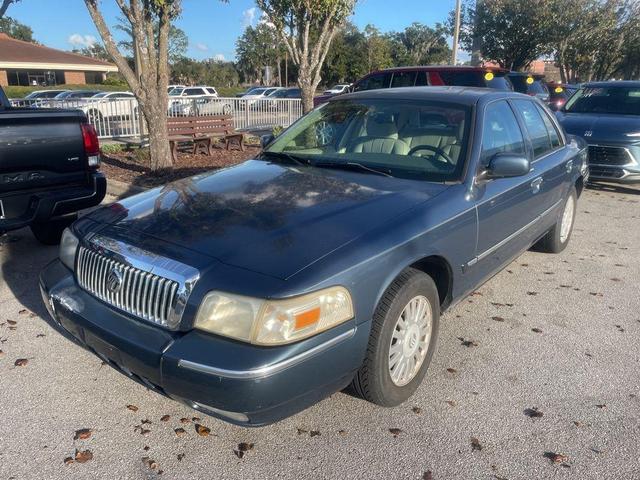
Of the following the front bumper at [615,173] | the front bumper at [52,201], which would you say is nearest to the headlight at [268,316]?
the front bumper at [52,201]

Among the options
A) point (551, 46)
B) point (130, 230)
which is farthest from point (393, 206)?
point (551, 46)

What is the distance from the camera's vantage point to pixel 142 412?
9.43ft

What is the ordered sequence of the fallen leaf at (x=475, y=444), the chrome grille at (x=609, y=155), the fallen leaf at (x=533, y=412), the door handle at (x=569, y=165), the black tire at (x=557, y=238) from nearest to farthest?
the fallen leaf at (x=475, y=444), the fallen leaf at (x=533, y=412), the door handle at (x=569, y=165), the black tire at (x=557, y=238), the chrome grille at (x=609, y=155)

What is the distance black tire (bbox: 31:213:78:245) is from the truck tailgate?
62cm

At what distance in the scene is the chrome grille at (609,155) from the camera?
25.7ft

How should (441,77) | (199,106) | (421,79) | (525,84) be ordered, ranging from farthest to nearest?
(199,106), (525,84), (421,79), (441,77)

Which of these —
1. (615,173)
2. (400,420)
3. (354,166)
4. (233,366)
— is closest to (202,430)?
(233,366)

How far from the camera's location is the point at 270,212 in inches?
113

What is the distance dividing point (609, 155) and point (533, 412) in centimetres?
635

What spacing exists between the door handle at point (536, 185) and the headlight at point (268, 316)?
2470mm

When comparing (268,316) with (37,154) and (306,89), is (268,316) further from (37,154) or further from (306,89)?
(306,89)

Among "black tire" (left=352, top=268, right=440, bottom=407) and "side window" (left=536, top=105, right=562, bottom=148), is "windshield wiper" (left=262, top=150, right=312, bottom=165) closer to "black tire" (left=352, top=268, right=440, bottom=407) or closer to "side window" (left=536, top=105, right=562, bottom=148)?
"black tire" (left=352, top=268, right=440, bottom=407)

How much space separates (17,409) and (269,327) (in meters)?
1.64

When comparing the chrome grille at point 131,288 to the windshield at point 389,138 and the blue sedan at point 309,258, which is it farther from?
the windshield at point 389,138
